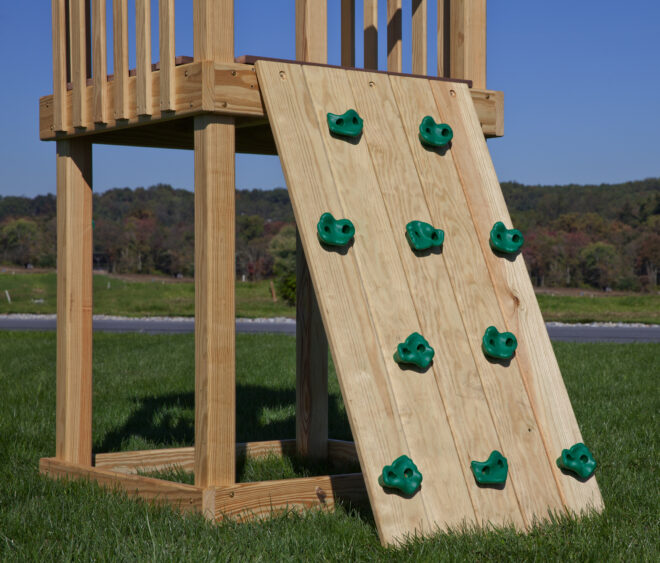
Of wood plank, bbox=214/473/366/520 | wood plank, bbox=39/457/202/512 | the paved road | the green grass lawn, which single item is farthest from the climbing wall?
the paved road

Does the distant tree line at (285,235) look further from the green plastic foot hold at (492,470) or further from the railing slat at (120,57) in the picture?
the green plastic foot hold at (492,470)

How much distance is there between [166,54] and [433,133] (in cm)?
135

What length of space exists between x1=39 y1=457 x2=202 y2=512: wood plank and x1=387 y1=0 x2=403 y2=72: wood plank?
278 cm

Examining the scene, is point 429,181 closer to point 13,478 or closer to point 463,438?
point 463,438

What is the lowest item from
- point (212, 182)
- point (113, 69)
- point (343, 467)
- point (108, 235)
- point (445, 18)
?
point (343, 467)

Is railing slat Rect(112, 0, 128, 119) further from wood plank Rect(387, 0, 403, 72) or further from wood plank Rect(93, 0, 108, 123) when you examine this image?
wood plank Rect(387, 0, 403, 72)

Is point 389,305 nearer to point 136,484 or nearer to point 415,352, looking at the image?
point 415,352

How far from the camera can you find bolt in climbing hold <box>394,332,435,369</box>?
3.55 meters

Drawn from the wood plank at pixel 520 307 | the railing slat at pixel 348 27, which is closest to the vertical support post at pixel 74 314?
the railing slat at pixel 348 27

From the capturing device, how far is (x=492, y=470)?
3.50 m

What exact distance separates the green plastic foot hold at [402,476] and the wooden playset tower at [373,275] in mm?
42

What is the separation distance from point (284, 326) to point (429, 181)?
1876 cm

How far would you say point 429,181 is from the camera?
409 cm

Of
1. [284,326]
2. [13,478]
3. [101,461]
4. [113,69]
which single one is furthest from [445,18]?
[284,326]
